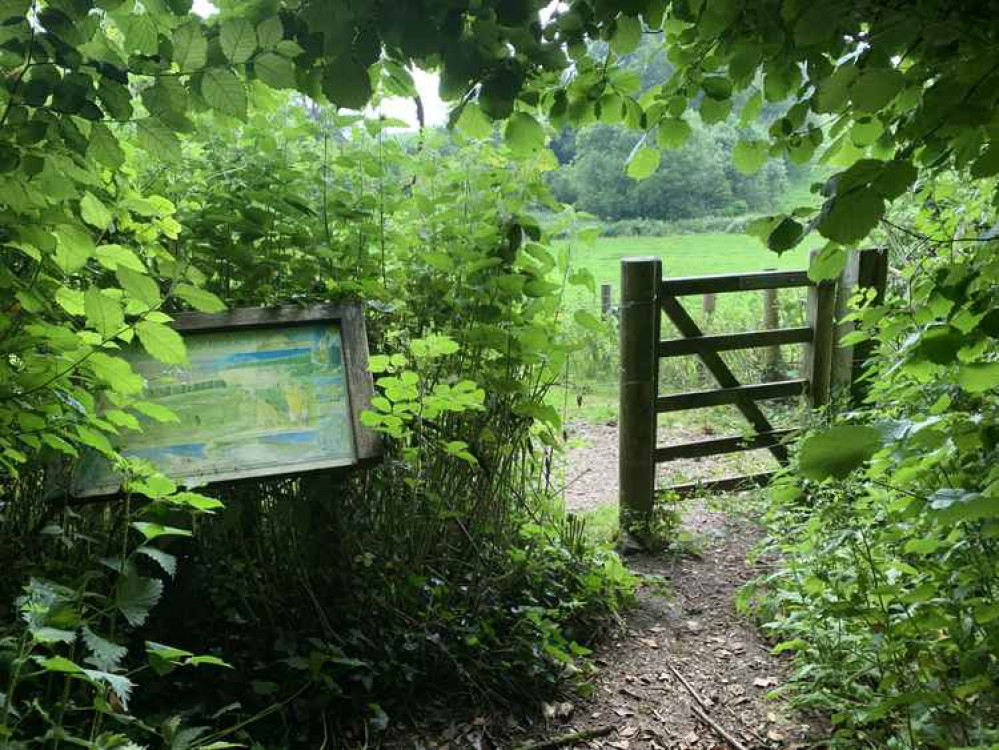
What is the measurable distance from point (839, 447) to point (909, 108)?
778mm

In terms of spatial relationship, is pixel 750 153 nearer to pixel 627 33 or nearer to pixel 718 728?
pixel 627 33

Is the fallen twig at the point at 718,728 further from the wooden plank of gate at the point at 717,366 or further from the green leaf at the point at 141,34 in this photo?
the green leaf at the point at 141,34

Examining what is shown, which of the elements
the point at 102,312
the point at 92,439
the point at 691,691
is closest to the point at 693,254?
the point at 691,691

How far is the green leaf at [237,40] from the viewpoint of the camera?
4.26 feet

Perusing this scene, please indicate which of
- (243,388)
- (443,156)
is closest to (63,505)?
(243,388)

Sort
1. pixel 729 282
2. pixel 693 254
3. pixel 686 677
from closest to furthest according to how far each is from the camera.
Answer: pixel 686 677
pixel 729 282
pixel 693 254

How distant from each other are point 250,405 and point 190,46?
47.4 inches

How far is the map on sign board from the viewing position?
2.21 m

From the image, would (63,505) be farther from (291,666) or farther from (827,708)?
(827,708)

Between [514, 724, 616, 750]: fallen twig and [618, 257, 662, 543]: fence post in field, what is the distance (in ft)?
5.74

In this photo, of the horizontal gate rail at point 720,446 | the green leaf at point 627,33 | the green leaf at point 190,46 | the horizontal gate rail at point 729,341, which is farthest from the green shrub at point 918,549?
the horizontal gate rail at point 729,341

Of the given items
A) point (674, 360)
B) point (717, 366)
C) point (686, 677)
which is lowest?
point (686, 677)

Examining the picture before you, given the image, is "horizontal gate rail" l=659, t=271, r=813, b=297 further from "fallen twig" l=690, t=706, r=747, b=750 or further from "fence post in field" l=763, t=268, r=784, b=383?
"fence post in field" l=763, t=268, r=784, b=383

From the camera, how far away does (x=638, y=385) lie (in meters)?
4.28
